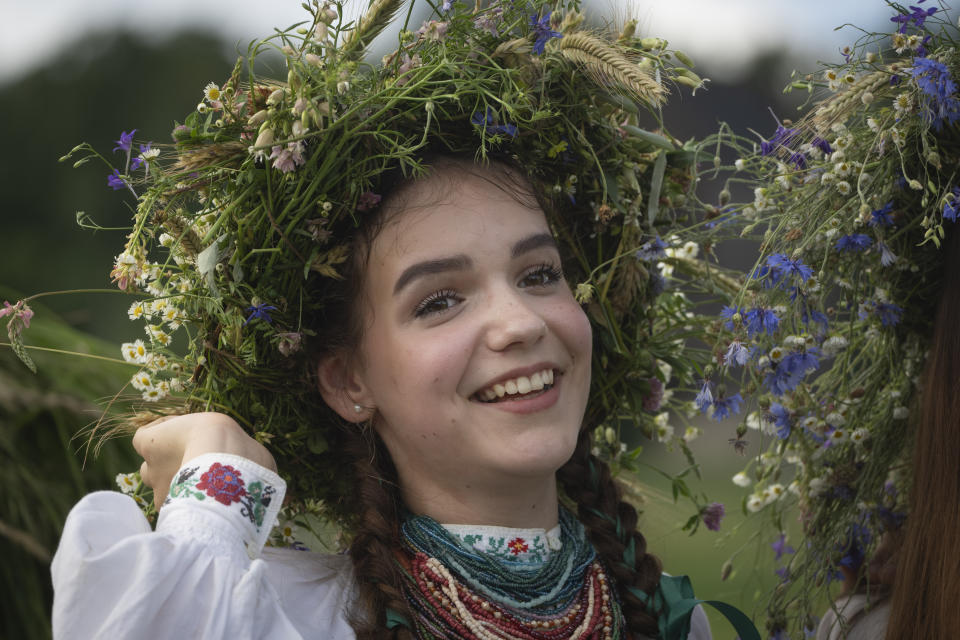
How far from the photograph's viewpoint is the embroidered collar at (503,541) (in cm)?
195

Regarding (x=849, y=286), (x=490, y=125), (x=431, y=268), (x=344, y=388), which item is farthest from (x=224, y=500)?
(x=849, y=286)

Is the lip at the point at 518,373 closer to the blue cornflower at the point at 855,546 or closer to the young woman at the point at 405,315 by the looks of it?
the young woman at the point at 405,315

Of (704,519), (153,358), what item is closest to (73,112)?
(153,358)

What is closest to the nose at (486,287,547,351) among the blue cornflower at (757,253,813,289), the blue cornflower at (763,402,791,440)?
the blue cornflower at (757,253,813,289)

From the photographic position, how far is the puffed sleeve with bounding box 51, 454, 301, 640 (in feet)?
4.73

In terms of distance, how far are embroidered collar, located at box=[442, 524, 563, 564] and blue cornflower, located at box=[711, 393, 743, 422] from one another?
509 millimetres

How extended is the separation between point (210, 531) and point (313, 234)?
2.10ft

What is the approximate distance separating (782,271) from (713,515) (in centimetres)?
80

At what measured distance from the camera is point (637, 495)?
261 cm

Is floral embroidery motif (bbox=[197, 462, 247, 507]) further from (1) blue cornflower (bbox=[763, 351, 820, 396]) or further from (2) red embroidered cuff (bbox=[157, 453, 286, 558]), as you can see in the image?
(1) blue cornflower (bbox=[763, 351, 820, 396])

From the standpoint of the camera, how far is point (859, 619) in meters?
2.18

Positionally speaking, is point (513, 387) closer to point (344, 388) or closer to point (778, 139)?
point (344, 388)

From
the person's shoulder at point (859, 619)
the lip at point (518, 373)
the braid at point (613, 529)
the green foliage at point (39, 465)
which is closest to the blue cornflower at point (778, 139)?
the lip at point (518, 373)

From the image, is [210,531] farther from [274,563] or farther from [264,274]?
[264,274]
